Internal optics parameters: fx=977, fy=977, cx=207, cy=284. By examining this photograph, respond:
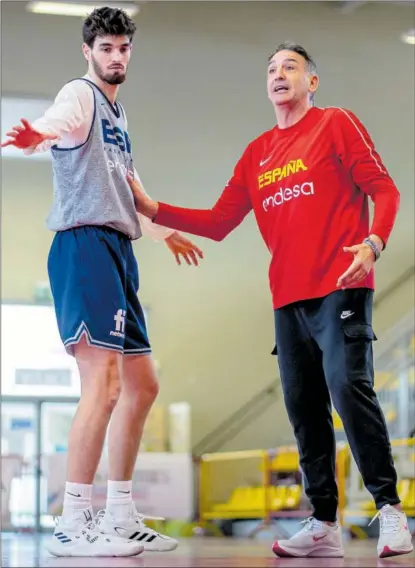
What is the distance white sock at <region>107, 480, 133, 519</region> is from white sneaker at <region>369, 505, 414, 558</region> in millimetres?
600

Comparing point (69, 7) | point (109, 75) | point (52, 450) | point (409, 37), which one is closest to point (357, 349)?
point (109, 75)

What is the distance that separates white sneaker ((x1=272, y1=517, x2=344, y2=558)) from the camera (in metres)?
2.43

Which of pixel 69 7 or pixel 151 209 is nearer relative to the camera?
pixel 151 209

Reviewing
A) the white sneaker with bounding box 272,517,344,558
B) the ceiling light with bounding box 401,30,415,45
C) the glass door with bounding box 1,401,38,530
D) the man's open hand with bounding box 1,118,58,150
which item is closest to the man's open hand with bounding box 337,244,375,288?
the white sneaker with bounding box 272,517,344,558

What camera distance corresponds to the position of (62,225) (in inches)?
92.0

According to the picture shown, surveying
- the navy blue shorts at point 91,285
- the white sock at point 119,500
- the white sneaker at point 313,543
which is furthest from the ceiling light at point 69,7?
the white sneaker at point 313,543

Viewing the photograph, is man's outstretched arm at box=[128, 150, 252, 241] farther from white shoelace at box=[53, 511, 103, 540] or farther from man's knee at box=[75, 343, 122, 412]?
white shoelace at box=[53, 511, 103, 540]

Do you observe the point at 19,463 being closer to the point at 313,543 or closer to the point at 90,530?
the point at 313,543

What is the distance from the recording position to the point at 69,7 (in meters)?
3.94

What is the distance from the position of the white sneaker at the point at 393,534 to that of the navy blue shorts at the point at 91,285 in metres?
0.73

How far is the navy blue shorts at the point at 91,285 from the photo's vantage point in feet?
7.37

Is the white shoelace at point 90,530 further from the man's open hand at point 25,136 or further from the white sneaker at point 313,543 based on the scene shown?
the man's open hand at point 25,136

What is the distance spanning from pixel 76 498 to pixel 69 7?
2386 mm

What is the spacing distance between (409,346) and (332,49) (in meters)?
3.00
